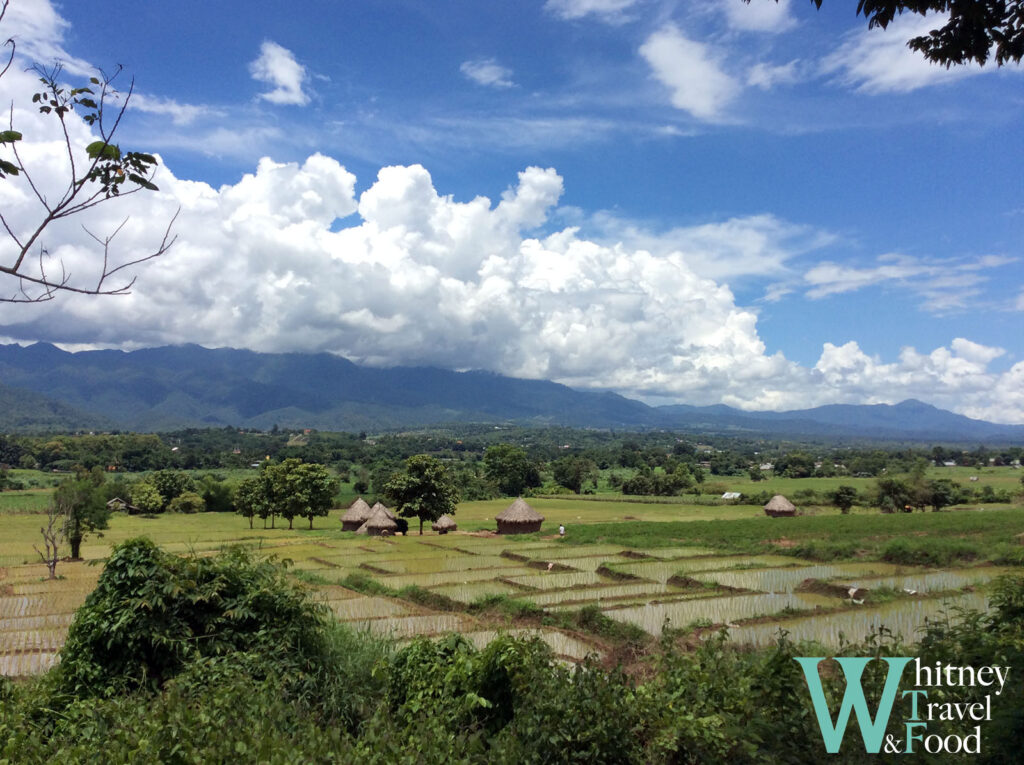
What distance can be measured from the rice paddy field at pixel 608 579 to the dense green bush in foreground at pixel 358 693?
874 millimetres

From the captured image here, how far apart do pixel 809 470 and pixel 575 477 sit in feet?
113

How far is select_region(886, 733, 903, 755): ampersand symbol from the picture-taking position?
168 inches

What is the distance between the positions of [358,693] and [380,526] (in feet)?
102

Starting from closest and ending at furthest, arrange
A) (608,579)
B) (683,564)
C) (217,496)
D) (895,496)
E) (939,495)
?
(608,579) → (683,564) → (939,495) → (895,496) → (217,496)

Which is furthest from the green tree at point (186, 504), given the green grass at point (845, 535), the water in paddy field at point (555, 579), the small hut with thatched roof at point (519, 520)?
the water in paddy field at point (555, 579)

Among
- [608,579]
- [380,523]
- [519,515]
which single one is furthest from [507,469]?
[608,579]

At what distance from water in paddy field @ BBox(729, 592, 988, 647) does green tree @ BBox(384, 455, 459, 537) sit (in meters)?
26.6

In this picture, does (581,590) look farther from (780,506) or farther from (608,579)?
(780,506)

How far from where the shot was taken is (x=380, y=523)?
37594 mm

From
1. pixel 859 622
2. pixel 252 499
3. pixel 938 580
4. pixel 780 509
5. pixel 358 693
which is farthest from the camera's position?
pixel 252 499

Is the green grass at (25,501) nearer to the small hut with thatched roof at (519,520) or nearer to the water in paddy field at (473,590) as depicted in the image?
the small hut with thatched roof at (519,520)

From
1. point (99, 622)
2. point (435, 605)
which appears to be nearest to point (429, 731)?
point (99, 622)

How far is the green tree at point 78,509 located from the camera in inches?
1060

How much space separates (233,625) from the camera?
7.65m
